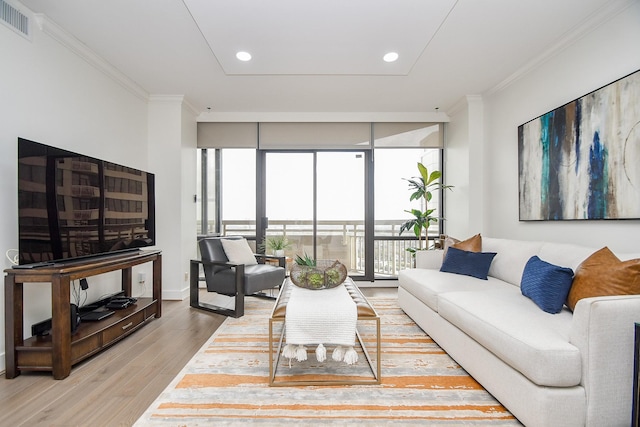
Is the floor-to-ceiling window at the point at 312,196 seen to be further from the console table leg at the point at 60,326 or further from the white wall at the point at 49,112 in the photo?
the console table leg at the point at 60,326

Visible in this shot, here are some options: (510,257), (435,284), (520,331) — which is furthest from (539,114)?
(520,331)

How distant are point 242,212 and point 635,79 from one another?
14.6 feet

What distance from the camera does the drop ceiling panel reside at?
Result: 2299mm

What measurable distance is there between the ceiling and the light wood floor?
8.47 feet

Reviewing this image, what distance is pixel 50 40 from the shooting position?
2578mm

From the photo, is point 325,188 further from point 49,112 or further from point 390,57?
point 49,112

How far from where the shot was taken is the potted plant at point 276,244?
4.77 metres

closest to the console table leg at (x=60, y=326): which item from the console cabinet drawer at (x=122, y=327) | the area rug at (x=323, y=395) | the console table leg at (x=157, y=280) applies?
the console cabinet drawer at (x=122, y=327)

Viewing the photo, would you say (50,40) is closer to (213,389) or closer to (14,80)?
(14,80)

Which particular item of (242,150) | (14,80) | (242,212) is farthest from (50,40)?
(242,212)

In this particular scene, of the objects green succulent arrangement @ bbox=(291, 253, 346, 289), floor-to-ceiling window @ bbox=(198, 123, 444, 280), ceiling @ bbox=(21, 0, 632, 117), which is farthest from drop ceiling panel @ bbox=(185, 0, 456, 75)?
green succulent arrangement @ bbox=(291, 253, 346, 289)

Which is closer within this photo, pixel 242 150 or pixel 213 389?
pixel 213 389

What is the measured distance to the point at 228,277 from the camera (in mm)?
3475

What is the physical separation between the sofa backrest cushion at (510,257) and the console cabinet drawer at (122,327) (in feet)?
10.9
